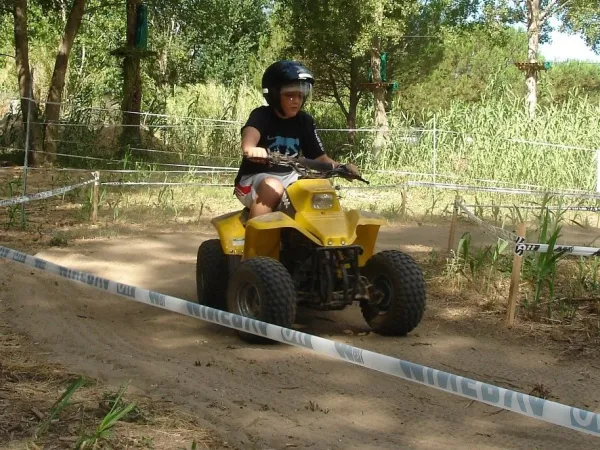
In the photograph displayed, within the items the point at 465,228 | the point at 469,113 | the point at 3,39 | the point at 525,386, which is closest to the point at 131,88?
the point at 469,113

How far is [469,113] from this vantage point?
17.5 metres

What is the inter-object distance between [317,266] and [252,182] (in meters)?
0.84

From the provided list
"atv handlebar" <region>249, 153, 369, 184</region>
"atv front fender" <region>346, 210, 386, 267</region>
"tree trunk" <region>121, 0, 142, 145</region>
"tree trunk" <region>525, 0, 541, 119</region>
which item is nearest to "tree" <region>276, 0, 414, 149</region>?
"tree trunk" <region>525, 0, 541, 119</region>

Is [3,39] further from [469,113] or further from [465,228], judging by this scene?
[465,228]

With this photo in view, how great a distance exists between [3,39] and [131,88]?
20.8m

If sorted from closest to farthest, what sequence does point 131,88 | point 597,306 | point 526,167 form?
1. point 597,306
2. point 526,167
3. point 131,88

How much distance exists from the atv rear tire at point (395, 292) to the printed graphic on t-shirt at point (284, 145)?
104cm

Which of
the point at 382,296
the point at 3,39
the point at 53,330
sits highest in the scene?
the point at 3,39

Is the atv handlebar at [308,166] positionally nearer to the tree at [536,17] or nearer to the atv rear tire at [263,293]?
the atv rear tire at [263,293]

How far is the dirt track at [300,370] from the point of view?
4.10m

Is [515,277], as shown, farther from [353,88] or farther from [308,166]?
[353,88]

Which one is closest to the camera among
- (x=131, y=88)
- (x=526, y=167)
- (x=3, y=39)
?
(x=526, y=167)

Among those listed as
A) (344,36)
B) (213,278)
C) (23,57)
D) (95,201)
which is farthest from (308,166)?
(344,36)

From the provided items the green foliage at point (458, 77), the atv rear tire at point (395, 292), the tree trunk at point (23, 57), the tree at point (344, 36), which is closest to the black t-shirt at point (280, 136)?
the atv rear tire at point (395, 292)
